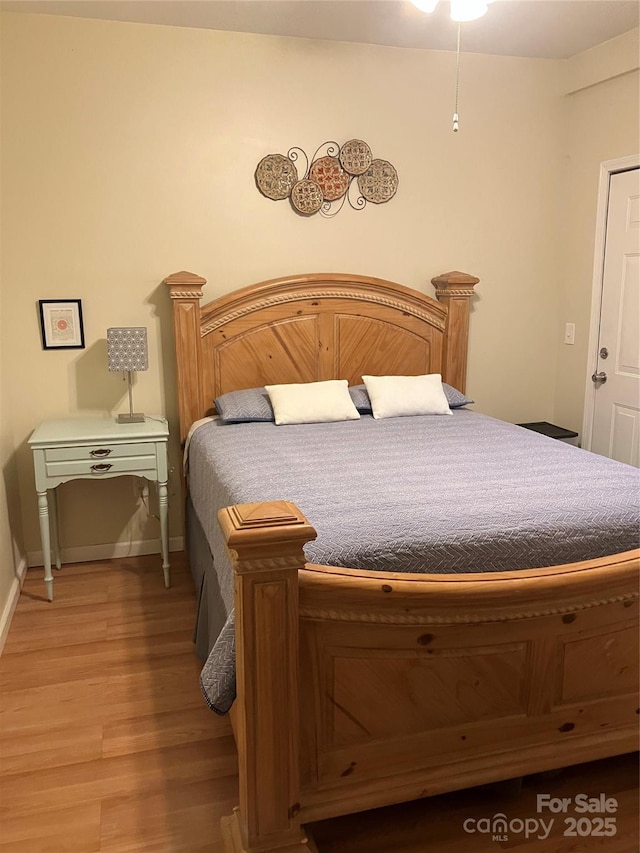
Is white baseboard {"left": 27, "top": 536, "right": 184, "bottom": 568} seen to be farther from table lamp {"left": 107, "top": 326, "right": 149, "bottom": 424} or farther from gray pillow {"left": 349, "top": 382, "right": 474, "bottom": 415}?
gray pillow {"left": 349, "top": 382, "right": 474, "bottom": 415}

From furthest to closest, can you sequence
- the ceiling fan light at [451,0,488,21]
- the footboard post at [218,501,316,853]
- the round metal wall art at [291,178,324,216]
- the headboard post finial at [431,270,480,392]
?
the headboard post finial at [431,270,480,392] < the round metal wall art at [291,178,324,216] < the ceiling fan light at [451,0,488,21] < the footboard post at [218,501,316,853]

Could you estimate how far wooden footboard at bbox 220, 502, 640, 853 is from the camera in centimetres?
146

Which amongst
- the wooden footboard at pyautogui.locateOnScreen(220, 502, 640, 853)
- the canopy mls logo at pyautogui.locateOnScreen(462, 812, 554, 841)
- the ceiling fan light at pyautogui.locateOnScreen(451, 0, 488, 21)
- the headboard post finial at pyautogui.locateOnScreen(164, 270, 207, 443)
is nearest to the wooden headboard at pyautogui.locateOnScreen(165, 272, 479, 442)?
the headboard post finial at pyautogui.locateOnScreen(164, 270, 207, 443)

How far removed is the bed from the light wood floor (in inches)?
7.0

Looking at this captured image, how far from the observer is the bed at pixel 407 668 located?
1.46 meters

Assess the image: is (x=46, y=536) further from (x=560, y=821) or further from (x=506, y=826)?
(x=560, y=821)

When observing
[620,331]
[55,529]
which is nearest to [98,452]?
[55,529]

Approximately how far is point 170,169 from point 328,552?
7.75ft

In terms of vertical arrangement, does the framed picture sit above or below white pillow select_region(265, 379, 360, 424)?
above

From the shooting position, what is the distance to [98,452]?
3021 mm

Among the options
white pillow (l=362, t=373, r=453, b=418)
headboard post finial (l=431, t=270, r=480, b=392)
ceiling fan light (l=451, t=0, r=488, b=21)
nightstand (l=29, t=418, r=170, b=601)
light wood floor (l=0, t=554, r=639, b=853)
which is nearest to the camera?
light wood floor (l=0, t=554, r=639, b=853)

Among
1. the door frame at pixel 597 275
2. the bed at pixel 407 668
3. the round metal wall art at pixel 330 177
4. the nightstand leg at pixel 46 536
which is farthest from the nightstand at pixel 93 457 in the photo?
the door frame at pixel 597 275

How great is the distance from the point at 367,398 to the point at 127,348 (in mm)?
1184

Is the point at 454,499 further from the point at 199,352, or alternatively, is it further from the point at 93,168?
the point at 93,168
